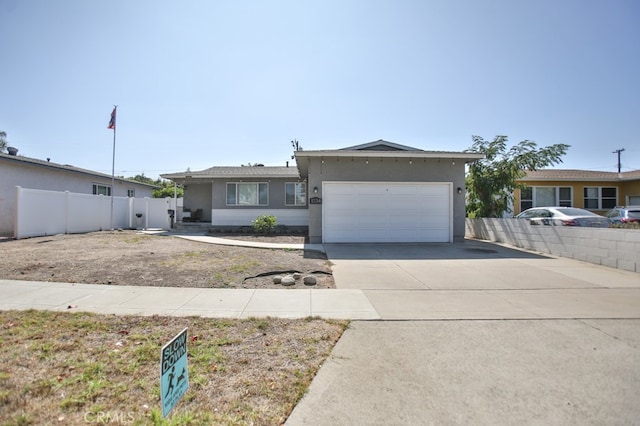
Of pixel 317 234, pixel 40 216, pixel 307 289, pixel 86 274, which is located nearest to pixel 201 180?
pixel 40 216

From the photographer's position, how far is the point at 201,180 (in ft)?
59.8

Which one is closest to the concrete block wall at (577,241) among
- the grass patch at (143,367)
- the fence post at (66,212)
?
the grass patch at (143,367)

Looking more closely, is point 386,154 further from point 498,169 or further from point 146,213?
point 146,213

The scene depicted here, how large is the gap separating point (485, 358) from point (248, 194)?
16.2 metres

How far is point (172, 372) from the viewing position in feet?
6.16

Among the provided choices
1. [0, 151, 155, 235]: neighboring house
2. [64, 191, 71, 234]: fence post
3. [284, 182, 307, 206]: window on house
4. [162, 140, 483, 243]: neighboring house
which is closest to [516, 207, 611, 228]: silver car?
[162, 140, 483, 243]: neighboring house

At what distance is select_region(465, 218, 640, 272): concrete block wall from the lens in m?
7.65

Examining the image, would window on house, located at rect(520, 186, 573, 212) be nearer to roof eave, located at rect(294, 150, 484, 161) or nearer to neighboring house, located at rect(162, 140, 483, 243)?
neighboring house, located at rect(162, 140, 483, 243)

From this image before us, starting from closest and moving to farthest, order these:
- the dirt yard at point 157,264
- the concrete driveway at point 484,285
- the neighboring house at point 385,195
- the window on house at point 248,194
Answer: the concrete driveway at point 484,285
the dirt yard at point 157,264
the neighboring house at point 385,195
the window on house at point 248,194

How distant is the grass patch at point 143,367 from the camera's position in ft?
7.27

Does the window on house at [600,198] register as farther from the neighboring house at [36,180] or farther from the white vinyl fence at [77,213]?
the neighboring house at [36,180]

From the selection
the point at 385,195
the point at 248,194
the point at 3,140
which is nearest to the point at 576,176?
the point at 385,195

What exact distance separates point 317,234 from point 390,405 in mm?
10154

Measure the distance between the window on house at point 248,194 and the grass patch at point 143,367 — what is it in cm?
1383
